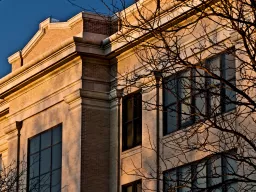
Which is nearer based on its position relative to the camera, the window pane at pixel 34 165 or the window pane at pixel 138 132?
the window pane at pixel 138 132

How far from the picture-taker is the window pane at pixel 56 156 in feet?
117

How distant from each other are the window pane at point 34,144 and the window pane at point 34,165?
0.24 meters

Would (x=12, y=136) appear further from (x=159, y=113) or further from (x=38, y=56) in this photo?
(x=159, y=113)

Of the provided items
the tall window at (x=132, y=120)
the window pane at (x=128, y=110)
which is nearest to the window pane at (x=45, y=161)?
the tall window at (x=132, y=120)

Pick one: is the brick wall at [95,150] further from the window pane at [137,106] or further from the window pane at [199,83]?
the window pane at [199,83]

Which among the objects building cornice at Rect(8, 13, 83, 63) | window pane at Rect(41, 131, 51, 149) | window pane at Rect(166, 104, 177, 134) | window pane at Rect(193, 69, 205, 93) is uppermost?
building cornice at Rect(8, 13, 83, 63)

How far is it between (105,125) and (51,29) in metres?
5.33

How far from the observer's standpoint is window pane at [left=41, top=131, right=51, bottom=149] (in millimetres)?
36562

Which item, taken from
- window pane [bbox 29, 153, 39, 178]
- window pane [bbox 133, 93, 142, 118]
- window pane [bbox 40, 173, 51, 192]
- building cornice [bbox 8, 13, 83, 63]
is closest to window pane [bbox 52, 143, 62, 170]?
window pane [bbox 40, 173, 51, 192]

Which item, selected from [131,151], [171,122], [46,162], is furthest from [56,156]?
[171,122]

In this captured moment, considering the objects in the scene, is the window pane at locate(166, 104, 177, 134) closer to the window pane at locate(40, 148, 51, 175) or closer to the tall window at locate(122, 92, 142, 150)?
the tall window at locate(122, 92, 142, 150)

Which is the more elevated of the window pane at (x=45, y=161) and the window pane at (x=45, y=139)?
the window pane at (x=45, y=139)

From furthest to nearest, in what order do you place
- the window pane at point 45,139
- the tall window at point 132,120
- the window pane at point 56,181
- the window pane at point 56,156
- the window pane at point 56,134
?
the window pane at point 45,139 → the window pane at point 56,134 → the window pane at point 56,156 → the window pane at point 56,181 → the tall window at point 132,120

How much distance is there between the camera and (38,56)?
36.8 metres
